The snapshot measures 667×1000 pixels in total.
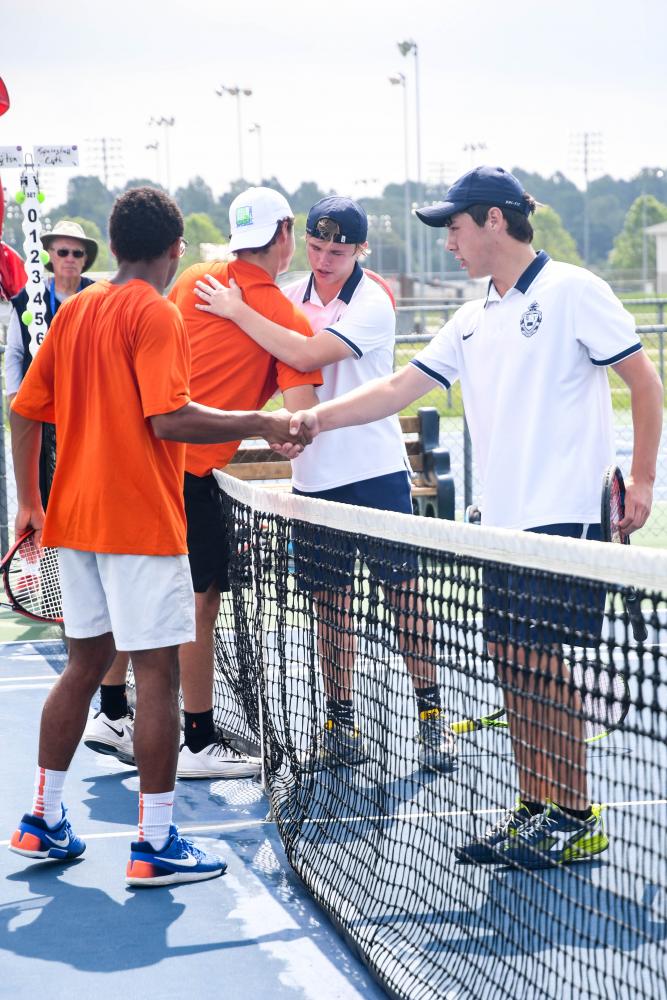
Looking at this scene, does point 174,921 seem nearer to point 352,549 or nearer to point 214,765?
point 352,549

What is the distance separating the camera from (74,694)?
4375 mm

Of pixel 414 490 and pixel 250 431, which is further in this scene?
pixel 414 490

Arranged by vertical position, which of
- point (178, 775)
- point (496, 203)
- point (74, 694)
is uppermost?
point (496, 203)

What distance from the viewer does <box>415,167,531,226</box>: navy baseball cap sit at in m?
4.31

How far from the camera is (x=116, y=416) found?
4145 millimetres

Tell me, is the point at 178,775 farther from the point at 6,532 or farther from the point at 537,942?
the point at 6,532

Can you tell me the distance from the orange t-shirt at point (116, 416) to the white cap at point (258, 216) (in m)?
1.04

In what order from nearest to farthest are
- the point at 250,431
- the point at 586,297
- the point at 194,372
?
the point at 586,297 → the point at 250,431 → the point at 194,372

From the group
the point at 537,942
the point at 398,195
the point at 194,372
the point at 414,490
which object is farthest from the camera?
the point at 398,195

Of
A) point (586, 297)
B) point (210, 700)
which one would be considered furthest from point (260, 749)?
point (586, 297)

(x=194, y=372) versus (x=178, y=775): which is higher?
(x=194, y=372)

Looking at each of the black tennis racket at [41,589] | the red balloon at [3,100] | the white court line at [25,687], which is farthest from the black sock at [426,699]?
the red balloon at [3,100]

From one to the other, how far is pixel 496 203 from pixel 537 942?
2260mm

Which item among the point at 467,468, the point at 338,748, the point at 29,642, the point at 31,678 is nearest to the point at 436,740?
the point at 338,748
